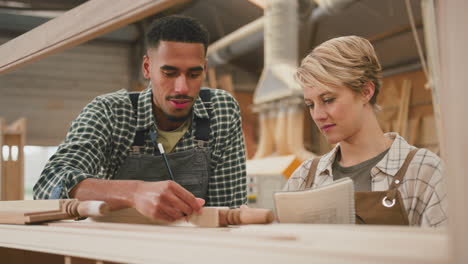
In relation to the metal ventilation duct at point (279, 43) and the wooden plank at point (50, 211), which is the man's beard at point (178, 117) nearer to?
the wooden plank at point (50, 211)

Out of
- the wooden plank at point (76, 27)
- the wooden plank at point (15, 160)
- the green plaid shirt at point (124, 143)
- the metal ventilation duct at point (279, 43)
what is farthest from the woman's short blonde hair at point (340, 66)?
the metal ventilation duct at point (279, 43)

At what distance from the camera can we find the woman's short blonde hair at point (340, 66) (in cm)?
149

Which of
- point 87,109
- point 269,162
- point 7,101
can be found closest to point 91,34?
point 87,109

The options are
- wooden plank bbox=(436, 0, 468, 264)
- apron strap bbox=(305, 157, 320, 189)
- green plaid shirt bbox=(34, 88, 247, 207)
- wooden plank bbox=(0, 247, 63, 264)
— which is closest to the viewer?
wooden plank bbox=(436, 0, 468, 264)

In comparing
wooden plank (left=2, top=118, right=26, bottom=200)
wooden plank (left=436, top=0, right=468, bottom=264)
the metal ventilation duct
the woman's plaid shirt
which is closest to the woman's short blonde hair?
the woman's plaid shirt

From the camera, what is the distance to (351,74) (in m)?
1.49

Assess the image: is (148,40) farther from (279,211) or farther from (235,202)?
(279,211)

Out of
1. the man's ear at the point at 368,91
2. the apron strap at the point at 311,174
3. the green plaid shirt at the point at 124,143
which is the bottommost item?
the apron strap at the point at 311,174

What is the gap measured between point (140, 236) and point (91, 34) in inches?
22.9

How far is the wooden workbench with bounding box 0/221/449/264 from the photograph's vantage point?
0.55 m

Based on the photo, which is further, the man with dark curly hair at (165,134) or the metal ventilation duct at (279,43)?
the metal ventilation duct at (279,43)

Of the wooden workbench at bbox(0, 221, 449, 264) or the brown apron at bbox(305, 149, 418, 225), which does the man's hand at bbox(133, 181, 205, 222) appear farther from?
the brown apron at bbox(305, 149, 418, 225)

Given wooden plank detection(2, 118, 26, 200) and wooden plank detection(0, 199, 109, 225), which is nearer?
wooden plank detection(0, 199, 109, 225)

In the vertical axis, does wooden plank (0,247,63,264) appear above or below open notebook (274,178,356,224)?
below
